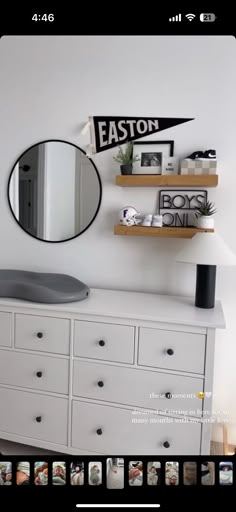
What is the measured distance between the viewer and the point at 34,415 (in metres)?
1.40

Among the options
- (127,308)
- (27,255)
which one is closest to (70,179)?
(27,255)

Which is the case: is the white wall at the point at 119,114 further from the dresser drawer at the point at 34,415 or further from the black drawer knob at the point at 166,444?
the dresser drawer at the point at 34,415

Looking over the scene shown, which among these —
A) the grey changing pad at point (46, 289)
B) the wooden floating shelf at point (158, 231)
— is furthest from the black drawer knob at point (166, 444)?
the wooden floating shelf at point (158, 231)

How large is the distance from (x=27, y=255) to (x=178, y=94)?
1.03m

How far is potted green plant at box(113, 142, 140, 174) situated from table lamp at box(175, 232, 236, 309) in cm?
45

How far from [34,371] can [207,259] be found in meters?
0.81

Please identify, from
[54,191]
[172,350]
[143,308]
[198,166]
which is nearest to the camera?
[172,350]

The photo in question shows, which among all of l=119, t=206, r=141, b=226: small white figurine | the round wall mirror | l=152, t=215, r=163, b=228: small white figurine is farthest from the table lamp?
the round wall mirror

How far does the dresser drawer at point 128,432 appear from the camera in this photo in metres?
1.22

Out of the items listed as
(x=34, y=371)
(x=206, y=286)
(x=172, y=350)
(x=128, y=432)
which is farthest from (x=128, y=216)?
(x=128, y=432)

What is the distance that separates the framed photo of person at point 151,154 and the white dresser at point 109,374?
57 cm

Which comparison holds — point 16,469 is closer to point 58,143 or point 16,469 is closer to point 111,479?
point 111,479
